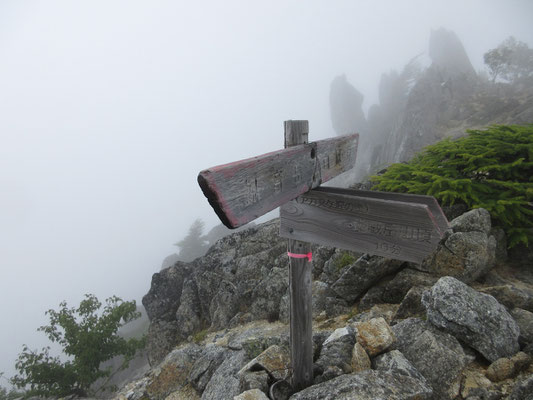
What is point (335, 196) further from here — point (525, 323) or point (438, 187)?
point (438, 187)

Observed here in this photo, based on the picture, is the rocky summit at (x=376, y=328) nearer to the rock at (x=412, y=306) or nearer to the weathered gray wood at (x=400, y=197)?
the rock at (x=412, y=306)

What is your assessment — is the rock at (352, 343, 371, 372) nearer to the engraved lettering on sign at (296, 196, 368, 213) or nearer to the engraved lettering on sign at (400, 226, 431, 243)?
the engraved lettering on sign at (400, 226, 431, 243)

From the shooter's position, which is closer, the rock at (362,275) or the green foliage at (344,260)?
the rock at (362,275)

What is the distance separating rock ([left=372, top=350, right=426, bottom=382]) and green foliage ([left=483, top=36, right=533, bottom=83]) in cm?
6903

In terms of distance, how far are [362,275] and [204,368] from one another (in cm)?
487

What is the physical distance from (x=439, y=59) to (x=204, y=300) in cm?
9402

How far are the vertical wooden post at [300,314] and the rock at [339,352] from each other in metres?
0.54

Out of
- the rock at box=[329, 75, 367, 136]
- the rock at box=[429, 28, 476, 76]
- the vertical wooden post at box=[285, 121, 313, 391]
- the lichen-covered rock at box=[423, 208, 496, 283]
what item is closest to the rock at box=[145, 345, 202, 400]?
the vertical wooden post at box=[285, 121, 313, 391]

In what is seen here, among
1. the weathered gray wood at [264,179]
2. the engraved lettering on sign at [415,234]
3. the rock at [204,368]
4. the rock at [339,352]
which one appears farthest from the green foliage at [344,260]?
the engraved lettering on sign at [415,234]

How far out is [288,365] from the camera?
16.9 ft

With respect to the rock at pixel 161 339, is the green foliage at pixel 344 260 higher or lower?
higher

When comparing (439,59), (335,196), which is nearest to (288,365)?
(335,196)

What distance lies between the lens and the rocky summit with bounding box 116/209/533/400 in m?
4.23

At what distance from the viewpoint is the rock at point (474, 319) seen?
4543mm
